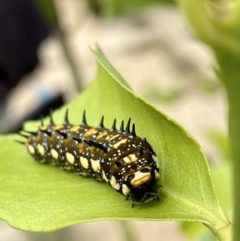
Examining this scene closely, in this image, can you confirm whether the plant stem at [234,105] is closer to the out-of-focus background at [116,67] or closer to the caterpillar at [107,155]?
the caterpillar at [107,155]

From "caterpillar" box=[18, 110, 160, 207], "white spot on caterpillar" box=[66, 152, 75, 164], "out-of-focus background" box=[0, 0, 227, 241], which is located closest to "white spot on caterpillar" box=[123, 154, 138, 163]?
"caterpillar" box=[18, 110, 160, 207]

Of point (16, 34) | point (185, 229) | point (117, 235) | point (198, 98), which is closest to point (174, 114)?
point (198, 98)

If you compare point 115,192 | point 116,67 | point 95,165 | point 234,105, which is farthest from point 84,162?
point 116,67

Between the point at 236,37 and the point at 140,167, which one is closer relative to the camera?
the point at 236,37

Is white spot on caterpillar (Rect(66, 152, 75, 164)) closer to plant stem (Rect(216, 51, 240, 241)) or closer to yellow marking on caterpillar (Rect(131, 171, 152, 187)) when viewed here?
yellow marking on caterpillar (Rect(131, 171, 152, 187))

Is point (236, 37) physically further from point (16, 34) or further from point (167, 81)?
point (167, 81)
